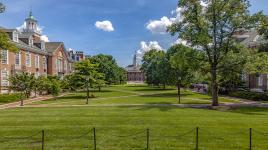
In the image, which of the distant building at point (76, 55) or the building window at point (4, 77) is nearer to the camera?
the building window at point (4, 77)

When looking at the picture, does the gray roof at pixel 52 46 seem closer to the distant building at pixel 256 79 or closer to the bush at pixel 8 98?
the bush at pixel 8 98

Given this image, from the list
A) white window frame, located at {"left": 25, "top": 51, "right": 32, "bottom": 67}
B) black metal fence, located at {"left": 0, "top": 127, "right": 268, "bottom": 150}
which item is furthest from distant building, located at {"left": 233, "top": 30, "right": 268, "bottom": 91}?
white window frame, located at {"left": 25, "top": 51, "right": 32, "bottom": 67}

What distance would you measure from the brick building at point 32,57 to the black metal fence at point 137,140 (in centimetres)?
2081

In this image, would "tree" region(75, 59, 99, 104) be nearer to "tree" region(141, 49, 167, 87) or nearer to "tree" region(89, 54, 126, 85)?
"tree" region(141, 49, 167, 87)

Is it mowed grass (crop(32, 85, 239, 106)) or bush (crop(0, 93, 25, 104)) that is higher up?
bush (crop(0, 93, 25, 104))

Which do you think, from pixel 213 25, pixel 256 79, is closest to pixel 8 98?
pixel 213 25

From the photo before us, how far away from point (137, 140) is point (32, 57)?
4073 cm

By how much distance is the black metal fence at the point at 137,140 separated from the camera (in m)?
11.8

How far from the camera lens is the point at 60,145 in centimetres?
1204

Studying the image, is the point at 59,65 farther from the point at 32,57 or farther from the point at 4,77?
the point at 4,77

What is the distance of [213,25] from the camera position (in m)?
29.5

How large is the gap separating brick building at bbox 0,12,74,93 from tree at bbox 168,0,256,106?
19.6 metres

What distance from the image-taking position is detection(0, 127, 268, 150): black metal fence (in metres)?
11.8

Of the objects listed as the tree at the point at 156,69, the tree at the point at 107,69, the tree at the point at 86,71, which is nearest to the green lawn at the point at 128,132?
the tree at the point at 86,71
